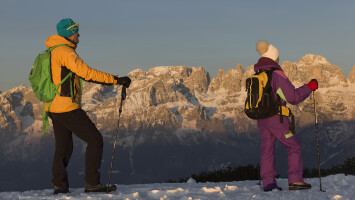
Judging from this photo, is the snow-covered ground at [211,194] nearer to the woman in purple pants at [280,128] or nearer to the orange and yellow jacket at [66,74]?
the woman in purple pants at [280,128]

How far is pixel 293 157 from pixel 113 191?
11.4 ft

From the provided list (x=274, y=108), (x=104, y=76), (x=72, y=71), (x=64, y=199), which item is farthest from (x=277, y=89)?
(x=64, y=199)

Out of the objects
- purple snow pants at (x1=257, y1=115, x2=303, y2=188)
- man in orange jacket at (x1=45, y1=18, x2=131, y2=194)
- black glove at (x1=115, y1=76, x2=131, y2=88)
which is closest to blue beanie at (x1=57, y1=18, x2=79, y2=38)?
man in orange jacket at (x1=45, y1=18, x2=131, y2=194)

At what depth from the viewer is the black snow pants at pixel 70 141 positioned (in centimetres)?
818

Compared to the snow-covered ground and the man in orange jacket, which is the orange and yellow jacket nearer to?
the man in orange jacket

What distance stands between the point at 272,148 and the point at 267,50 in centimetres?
193

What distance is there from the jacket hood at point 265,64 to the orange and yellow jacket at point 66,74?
280 centimetres

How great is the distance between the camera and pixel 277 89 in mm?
8453

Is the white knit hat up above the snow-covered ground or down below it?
above

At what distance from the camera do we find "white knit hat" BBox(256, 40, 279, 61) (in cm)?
907

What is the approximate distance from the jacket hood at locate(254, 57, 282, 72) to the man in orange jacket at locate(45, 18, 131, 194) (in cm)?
257

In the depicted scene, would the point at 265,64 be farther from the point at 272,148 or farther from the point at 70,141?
the point at 70,141

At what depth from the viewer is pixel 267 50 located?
9.11 m

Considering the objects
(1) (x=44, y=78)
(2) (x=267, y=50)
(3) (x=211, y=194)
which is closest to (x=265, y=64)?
(2) (x=267, y=50)
